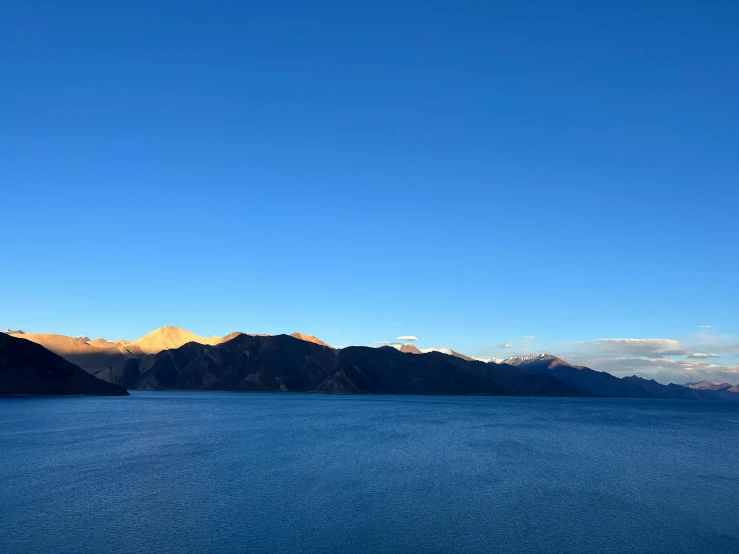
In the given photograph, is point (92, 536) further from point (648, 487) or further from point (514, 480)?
point (648, 487)

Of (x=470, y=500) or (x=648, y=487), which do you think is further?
(x=648, y=487)

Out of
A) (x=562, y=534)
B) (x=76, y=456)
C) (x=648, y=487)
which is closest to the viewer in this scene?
(x=562, y=534)

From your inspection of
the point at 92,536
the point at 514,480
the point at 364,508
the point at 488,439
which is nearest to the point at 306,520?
the point at 364,508

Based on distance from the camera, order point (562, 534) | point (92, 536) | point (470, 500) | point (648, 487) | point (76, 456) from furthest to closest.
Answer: point (76, 456)
point (648, 487)
point (470, 500)
point (562, 534)
point (92, 536)

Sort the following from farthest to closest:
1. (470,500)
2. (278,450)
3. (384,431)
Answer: (384,431) < (278,450) < (470,500)

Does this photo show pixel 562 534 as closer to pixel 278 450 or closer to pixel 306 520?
pixel 306 520

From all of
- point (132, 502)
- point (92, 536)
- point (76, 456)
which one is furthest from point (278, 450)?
point (92, 536)
